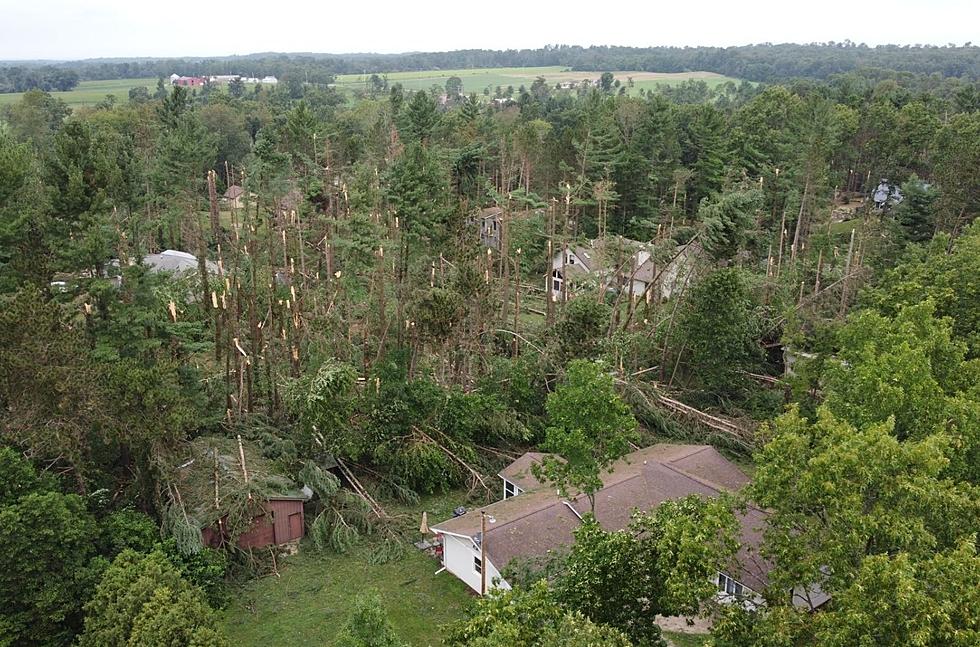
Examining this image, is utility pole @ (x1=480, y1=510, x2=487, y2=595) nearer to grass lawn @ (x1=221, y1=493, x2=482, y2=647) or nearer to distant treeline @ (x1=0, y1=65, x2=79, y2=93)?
grass lawn @ (x1=221, y1=493, x2=482, y2=647)

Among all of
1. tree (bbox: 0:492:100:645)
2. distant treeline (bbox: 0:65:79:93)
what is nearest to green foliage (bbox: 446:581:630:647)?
tree (bbox: 0:492:100:645)

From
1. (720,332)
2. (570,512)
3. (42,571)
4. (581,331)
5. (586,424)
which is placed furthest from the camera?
(720,332)

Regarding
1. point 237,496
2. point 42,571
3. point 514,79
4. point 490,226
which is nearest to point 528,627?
point 42,571

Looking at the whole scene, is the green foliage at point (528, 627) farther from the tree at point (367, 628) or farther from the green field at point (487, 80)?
the green field at point (487, 80)

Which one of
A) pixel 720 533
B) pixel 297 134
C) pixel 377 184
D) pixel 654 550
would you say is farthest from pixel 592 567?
pixel 297 134

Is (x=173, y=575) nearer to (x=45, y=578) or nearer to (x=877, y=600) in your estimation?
(x=45, y=578)

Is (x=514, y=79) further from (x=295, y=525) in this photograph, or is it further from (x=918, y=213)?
(x=295, y=525)

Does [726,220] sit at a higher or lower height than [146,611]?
higher
